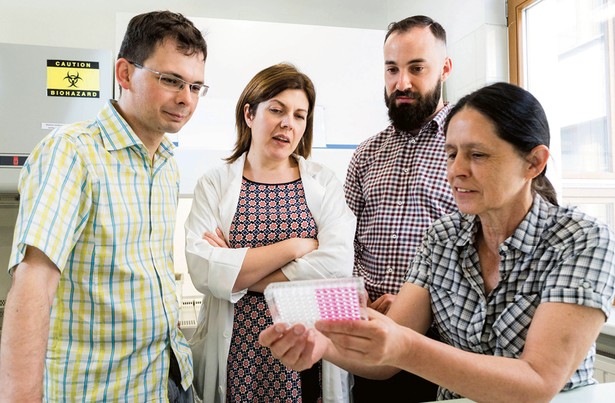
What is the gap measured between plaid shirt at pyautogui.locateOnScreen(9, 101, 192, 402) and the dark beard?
2.76ft

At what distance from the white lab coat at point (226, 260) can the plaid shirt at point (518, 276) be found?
9.8 inches

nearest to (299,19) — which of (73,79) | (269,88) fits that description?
(73,79)

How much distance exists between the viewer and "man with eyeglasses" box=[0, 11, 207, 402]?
34.9 inches

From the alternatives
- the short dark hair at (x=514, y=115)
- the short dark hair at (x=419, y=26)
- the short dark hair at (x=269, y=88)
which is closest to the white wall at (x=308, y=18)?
the short dark hair at (x=419, y=26)

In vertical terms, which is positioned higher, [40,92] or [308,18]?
[308,18]

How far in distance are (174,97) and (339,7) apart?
216cm

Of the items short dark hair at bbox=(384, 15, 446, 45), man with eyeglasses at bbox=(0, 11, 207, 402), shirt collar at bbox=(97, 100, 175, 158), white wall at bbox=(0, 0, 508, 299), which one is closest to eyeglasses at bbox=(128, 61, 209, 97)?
man with eyeglasses at bbox=(0, 11, 207, 402)

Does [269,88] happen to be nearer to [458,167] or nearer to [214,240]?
[214,240]

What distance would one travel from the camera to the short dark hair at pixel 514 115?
105cm

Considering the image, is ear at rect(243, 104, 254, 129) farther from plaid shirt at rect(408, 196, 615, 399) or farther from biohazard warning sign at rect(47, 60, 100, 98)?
biohazard warning sign at rect(47, 60, 100, 98)

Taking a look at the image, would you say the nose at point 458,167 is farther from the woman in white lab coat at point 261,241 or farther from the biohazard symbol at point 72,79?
the biohazard symbol at point 72,79

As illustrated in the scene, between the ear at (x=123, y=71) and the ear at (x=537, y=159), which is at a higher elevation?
the ear at (x=123, y=71)

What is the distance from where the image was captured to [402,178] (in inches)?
62.5

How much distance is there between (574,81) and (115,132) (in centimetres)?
191
